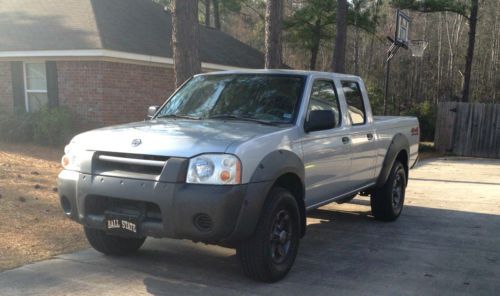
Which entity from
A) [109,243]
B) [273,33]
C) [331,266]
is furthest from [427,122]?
[109,243]

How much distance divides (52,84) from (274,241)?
11733mm

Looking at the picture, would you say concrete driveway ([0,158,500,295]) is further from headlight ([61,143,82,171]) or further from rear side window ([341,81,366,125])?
rear side window ([341,81,366,125])

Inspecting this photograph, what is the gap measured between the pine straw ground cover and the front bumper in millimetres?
1500

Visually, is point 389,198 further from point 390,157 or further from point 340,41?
point 340,41

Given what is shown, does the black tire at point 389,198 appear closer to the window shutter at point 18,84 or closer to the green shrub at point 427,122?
the window shutter at point 18,84

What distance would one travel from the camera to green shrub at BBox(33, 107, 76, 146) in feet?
43.0

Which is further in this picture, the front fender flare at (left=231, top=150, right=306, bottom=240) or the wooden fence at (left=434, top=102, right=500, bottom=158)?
the wooden fence at (left=434, top=102, right=500, bottom=158)

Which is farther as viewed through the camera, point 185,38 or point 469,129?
point 469,129

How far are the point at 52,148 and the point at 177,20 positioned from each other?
20.4 feet

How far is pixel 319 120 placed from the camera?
5082 millimetres

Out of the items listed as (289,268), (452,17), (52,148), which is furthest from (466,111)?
(452,17)

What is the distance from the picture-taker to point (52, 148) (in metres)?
13.2

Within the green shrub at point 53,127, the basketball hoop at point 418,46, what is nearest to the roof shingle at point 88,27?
the green shrub at point 53,127

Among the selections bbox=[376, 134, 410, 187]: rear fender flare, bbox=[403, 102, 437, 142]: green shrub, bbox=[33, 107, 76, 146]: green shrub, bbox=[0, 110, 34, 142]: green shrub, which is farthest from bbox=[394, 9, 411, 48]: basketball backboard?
bbox=[0, 110, 34, 142]: green shrub
